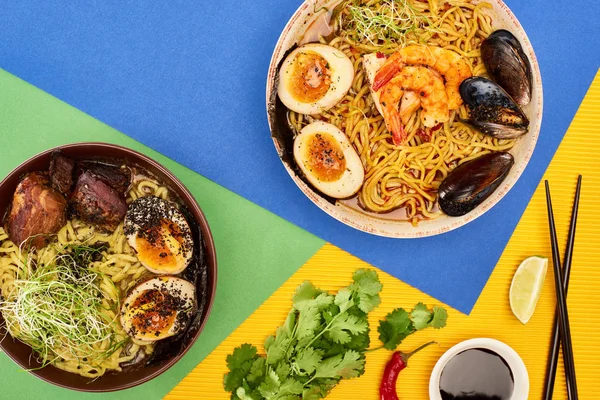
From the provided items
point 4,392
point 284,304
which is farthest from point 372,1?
point 4,392

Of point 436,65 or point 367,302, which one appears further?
point 367,302

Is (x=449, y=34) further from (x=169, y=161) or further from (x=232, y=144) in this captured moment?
(x=169, y=161)

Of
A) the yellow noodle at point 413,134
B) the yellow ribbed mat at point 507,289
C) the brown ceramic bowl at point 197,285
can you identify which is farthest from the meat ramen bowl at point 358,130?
the brown ceramic bowl at point 197,285

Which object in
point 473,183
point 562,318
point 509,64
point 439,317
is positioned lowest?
point 439,317

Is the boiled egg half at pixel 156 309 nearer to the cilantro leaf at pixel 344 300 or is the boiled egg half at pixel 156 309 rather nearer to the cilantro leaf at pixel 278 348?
the cilantro leaf at pixel 278 348

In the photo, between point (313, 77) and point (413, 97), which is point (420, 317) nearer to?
point (413, 97)

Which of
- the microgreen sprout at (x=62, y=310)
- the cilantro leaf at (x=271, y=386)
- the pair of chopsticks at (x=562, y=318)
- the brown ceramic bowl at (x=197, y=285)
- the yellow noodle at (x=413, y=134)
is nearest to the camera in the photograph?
the microgreen sprout at (x=62, y=310)

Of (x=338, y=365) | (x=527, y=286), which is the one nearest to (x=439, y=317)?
(x=527, y=286)
